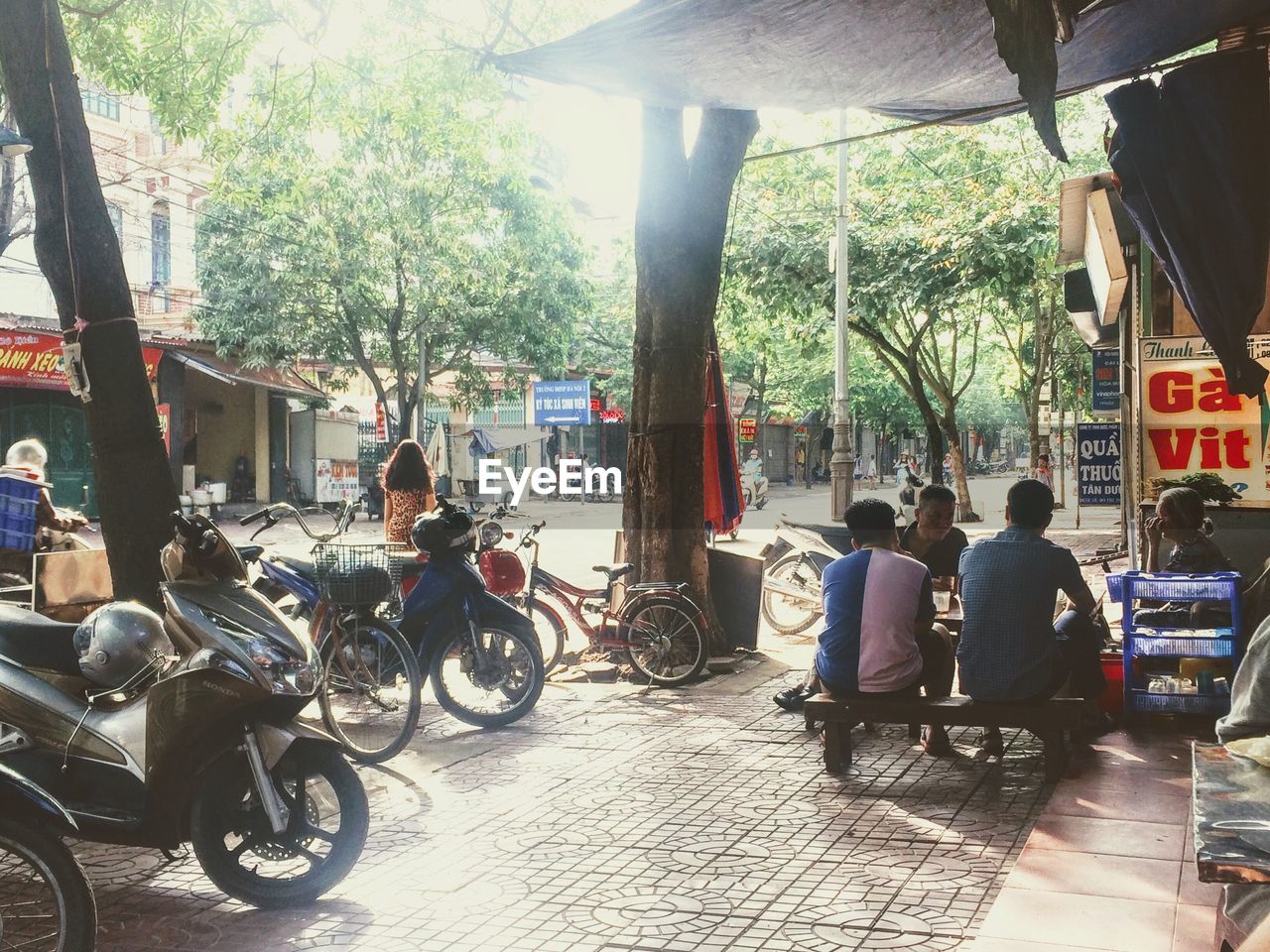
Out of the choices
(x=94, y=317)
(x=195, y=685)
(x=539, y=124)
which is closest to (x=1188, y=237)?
(x=195, y=685)

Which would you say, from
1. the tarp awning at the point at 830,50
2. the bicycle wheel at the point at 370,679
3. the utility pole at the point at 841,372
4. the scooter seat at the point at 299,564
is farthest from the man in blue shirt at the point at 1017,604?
the utility pole at the point at 841,372

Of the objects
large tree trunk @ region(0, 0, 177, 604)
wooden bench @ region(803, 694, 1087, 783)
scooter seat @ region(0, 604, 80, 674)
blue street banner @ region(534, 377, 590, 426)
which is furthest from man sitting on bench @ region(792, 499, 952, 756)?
blue street banner @ region(534, 377, 590, 426)

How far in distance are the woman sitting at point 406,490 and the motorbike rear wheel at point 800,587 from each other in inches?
151

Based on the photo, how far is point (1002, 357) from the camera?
48.2 metres

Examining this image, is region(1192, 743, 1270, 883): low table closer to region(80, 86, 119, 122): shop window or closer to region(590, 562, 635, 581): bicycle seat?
region(590, 562, 635, 581): bicycle seat

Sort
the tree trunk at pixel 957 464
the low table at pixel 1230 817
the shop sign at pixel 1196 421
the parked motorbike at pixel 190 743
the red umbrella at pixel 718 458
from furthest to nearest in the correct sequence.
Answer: the tree trunk at pixel 957 464
the red umbrella at pixel 718 458
the shop sign at pixel 1196 421
the parked motorbike at pixel 190 743
the low table at pixel 1230 817

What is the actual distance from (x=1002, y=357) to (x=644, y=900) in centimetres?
4615

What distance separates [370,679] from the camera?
680 centimetres

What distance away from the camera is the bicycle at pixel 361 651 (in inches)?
261

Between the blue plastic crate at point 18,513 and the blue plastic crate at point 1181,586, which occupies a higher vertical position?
the blue plastic crate at point 18,513

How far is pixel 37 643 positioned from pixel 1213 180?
14.9 feet

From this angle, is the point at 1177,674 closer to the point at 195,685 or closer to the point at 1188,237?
the point at 1188,237

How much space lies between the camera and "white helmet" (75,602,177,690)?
4379 millimetres

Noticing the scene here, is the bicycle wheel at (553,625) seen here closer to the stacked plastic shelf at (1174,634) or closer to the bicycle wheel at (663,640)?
the bicycle wheel at (663,640)
